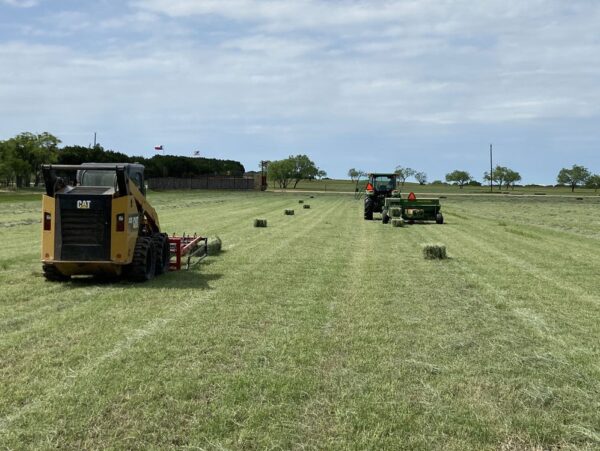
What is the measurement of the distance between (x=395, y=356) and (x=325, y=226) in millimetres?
20702

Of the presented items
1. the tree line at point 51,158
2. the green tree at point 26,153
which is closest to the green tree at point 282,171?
the tree line at point 51,158

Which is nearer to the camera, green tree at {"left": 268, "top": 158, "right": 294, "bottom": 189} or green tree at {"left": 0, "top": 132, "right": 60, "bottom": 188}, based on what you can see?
green tree at {"left": 0, "top": 132, "right": 60, "bottom": 188}

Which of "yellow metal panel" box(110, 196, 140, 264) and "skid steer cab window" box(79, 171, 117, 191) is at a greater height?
"skid steer cab window" box(79, 171, 117, 191)

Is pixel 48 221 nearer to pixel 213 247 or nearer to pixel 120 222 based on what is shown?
pixel 120 222

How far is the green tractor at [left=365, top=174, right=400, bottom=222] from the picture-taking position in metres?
33.6

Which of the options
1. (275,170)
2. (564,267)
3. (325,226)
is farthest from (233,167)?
(564,267)

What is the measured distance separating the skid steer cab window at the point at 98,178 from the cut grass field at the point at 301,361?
191 centimetres

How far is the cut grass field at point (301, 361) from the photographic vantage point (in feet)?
15.3

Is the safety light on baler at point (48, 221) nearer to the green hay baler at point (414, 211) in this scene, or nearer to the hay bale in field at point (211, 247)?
the hay bale in field at point (211, 247)

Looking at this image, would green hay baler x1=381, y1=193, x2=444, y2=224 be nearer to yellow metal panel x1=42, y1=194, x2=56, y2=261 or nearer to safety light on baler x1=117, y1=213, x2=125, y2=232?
safety light on baler x1=117, y1=213, x2=125, y2=232

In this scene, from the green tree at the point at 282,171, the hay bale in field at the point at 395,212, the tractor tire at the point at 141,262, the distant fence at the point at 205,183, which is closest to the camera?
the tractor tire at the point at 141,262

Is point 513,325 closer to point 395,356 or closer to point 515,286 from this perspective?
point 395,356

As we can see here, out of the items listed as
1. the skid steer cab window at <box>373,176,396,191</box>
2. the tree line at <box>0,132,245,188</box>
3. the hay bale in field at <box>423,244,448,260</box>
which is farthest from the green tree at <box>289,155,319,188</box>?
the hay bale in field at <box>423,244,448,260</box>

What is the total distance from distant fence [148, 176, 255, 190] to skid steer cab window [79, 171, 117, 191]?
312 feet
